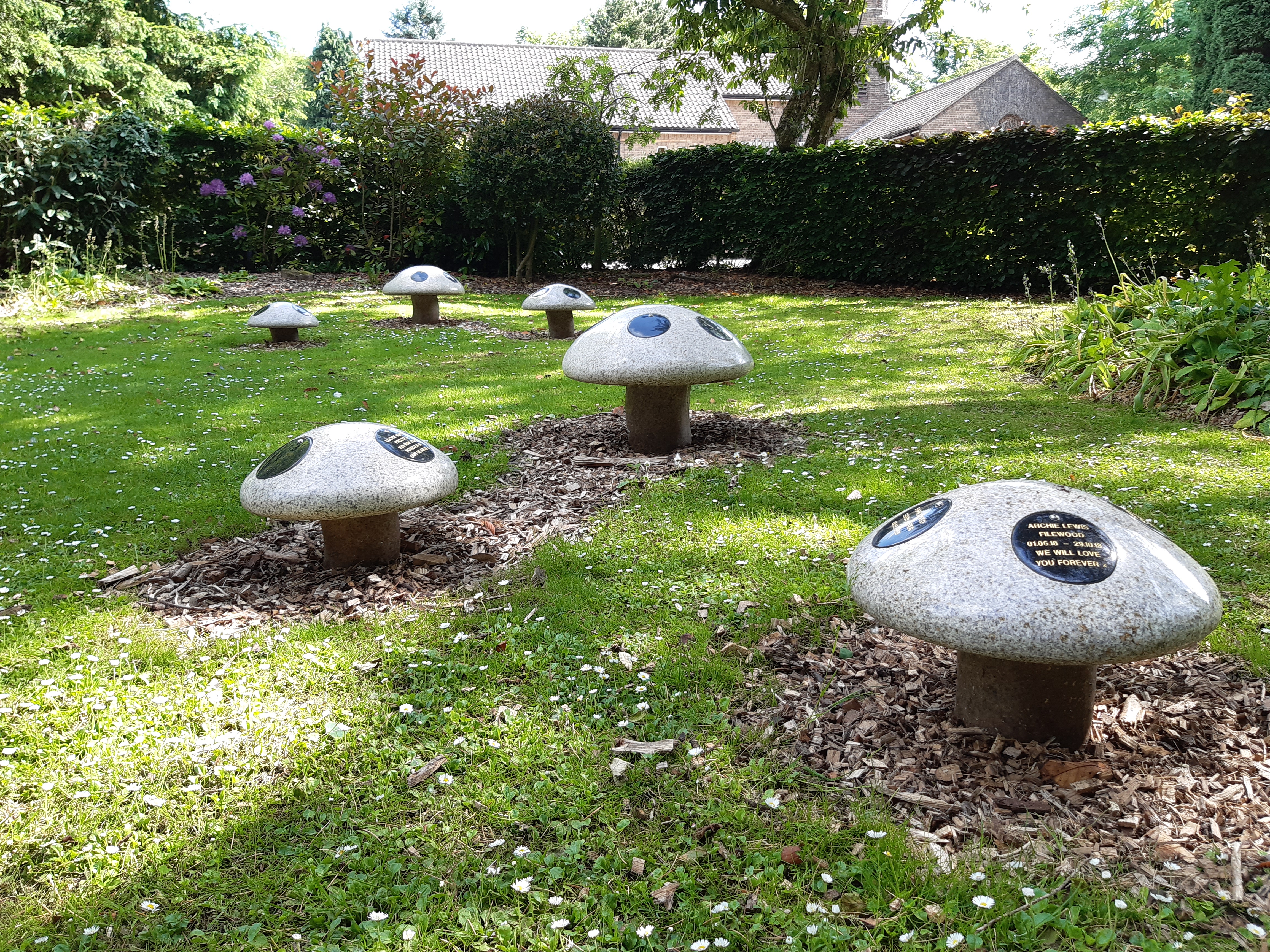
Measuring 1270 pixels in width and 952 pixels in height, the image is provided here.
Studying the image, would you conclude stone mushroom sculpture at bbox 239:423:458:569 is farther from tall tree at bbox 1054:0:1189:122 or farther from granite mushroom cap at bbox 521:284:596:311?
tall tree at bbox 1054:0:1189:122

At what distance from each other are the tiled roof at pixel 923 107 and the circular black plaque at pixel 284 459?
36168 mm

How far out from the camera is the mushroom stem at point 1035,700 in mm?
2926

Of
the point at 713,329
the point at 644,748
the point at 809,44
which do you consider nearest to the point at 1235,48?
the point at 809,44

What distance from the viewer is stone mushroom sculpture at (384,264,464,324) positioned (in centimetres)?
1193

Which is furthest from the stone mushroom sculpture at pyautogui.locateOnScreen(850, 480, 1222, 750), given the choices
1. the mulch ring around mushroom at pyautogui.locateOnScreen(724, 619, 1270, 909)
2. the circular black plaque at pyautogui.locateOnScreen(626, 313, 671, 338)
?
the circular black plaque at pyautogui.locateOnScreen(626, 313, 671, 338)

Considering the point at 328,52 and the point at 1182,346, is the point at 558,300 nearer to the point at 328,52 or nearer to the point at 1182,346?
the point at 1182,346

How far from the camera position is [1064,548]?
2.70 metres

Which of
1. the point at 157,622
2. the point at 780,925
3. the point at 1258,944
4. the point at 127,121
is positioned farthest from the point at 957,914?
the point at 127,121

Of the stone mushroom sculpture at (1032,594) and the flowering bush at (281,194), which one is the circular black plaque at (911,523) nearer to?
the stone mushroom sculpture at (1032,594)

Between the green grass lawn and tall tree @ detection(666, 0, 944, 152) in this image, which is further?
tall tree @ detection(666, 0, 944, 152)

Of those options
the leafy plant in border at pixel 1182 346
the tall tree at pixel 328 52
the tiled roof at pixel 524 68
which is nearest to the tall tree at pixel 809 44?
the leafy plant in border at pixel 1182 346

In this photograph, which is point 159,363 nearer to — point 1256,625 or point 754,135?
point 1256,625

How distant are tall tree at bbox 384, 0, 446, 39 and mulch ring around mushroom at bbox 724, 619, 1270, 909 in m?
86.8

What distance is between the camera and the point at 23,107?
1440 centimetres
